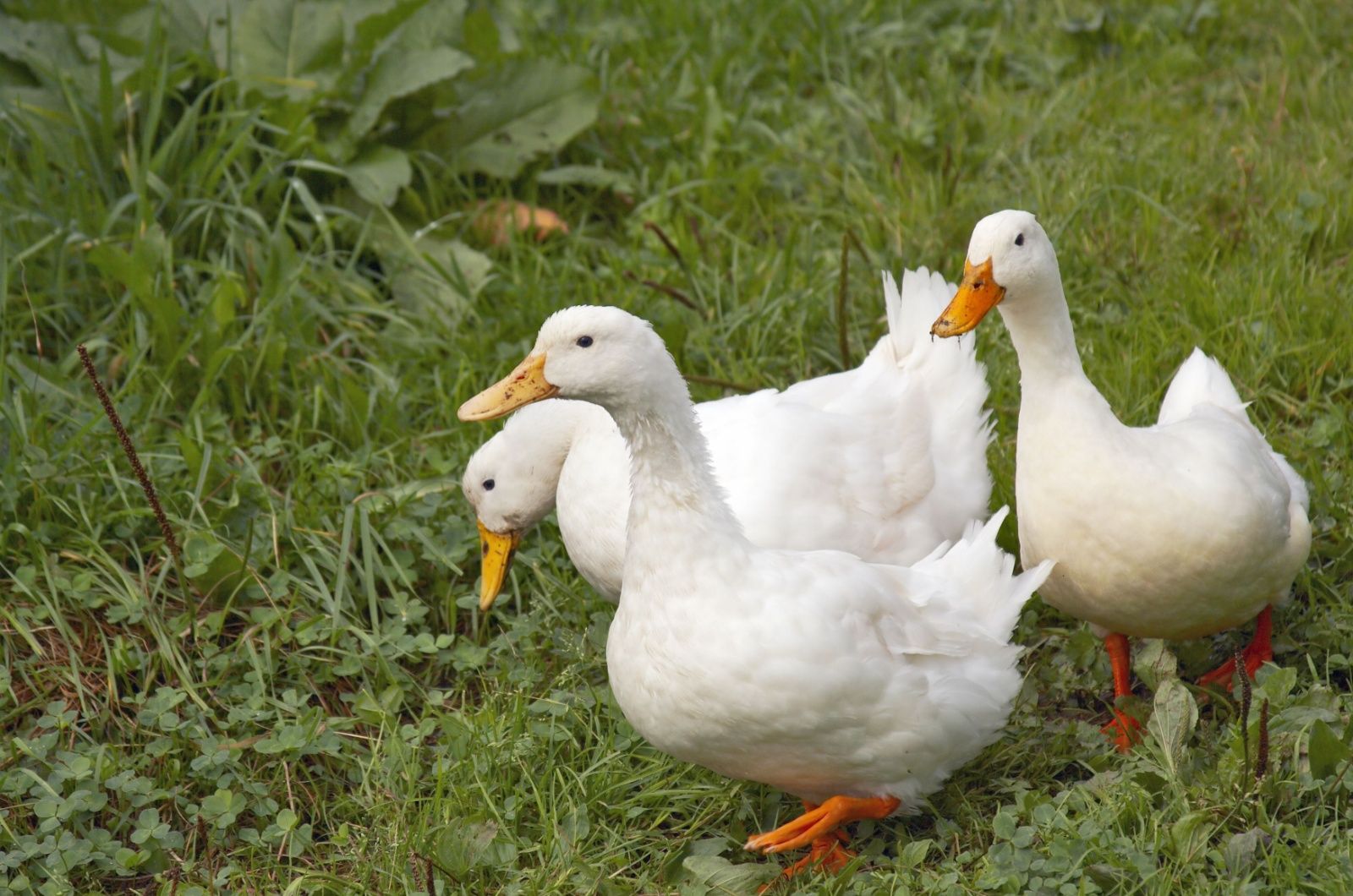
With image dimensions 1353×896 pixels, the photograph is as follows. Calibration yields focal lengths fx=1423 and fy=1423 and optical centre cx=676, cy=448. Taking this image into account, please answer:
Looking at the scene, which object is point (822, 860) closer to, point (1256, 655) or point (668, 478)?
point (668, 478)

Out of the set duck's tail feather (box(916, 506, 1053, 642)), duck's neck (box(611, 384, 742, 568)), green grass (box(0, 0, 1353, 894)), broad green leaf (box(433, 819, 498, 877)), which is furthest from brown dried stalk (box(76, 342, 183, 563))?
duck's tail feather (box(916, 506, 1053, 642))

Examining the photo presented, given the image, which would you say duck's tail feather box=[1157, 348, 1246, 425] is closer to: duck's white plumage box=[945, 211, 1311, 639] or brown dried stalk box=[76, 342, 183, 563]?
duck's white plumage box=[945, 211, 1311, 639]

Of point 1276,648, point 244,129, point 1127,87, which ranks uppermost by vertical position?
point 244,129

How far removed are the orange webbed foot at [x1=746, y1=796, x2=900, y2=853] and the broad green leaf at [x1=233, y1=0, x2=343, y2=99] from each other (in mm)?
3216

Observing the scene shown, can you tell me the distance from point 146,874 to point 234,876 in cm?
23

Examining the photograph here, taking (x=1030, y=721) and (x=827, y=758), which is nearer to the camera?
(x=827, y=758)

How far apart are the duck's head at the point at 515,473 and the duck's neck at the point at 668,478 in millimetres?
963

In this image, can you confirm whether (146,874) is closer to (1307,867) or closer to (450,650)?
(450,650)

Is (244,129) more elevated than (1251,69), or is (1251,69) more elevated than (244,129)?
(244,129)

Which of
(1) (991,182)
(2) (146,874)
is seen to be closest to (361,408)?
(2) (146,874)

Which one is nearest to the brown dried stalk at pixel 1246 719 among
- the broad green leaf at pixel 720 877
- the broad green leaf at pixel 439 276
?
the broad green leaf at pixel 720 877

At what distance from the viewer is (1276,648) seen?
11.8 ft

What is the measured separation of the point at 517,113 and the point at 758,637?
314 centimetres

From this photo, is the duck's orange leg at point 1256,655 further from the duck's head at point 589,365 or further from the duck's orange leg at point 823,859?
the duck's head at point 589,365
